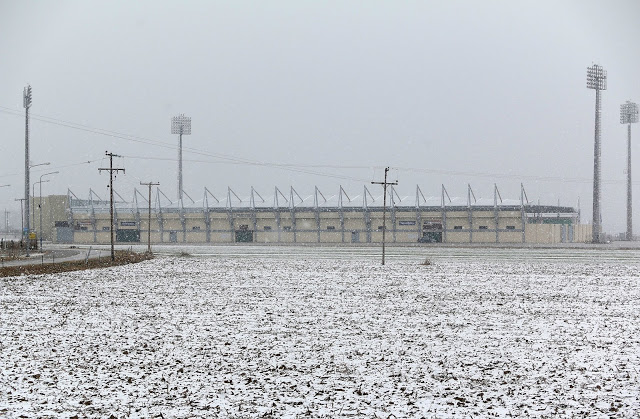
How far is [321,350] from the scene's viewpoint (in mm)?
17375

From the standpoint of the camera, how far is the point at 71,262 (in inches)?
2069

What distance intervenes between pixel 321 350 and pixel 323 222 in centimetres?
9770

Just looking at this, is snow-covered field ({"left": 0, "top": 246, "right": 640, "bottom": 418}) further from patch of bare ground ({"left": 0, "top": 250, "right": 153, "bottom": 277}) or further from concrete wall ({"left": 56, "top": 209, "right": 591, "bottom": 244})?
concrete wall ({"left": 56, "top": 209, "right": 591, "bottom": 244})

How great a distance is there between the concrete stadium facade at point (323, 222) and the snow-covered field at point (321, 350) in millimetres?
74066

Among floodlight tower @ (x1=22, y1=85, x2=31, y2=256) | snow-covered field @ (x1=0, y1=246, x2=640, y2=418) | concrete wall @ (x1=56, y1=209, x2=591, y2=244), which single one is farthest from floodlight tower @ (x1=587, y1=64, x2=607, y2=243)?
floodlight tower @ (x1=22, y1=85, x2=31, y2=256)

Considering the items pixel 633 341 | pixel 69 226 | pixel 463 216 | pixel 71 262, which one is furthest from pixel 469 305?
pixel 69 226

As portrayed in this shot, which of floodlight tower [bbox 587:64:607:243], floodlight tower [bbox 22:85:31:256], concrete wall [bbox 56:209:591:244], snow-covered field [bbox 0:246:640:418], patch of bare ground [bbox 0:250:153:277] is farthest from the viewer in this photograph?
concrete wall [bbox 56:209:591:244]

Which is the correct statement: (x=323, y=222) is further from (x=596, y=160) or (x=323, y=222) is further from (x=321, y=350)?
(x=321, y=350)

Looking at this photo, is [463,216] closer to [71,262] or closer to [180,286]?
[71,262]

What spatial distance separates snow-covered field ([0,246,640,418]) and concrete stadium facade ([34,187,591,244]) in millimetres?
74066

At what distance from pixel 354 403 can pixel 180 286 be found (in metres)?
23.2

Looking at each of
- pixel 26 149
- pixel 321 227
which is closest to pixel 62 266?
pixel 26 149

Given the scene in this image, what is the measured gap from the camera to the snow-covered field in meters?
12.6

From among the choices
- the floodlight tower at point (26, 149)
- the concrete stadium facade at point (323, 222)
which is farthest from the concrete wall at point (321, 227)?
the floodlight tower at point (26, 149)
